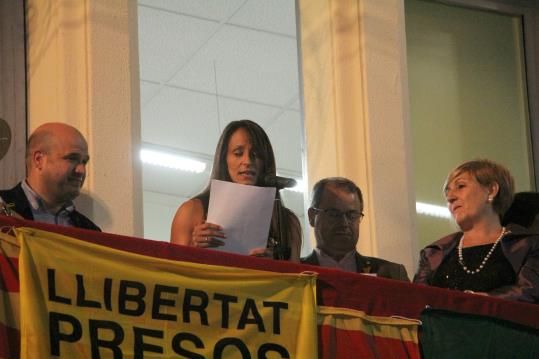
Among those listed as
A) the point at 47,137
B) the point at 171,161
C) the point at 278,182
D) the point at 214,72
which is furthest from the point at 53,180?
the point at 171,161

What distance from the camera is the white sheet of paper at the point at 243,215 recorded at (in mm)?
4695

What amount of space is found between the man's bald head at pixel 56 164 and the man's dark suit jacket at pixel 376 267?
1.00 m

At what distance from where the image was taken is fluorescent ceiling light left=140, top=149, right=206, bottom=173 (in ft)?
32.6

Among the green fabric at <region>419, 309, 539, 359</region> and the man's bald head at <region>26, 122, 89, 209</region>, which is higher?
the man's bald head at <region>26, 122, 89, 209</region>

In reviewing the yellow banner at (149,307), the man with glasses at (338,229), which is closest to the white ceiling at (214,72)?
the man with glasses at (338,229)

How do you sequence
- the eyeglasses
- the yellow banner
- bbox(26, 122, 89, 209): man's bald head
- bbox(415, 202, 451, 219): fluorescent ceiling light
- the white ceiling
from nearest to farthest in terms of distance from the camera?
the yellow banner → bbox(26, 122, 89, 209): man's bald head → the eyeglasses → bbox(415, 202, 451, 219): fluorescent ceiling light → the white ceiling

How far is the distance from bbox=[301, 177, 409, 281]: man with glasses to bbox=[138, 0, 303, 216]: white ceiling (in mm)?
2202

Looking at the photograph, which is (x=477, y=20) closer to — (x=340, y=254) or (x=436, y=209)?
(x=436, y=209)

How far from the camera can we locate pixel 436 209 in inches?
286

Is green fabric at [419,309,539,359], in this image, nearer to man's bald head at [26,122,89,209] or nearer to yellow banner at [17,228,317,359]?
yellow banner at [17,228,317,359]

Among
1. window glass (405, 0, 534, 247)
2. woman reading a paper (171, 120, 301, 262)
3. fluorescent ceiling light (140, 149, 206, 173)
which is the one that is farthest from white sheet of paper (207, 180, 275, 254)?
fluorescent ceiling light (140, 149, 206, 173)

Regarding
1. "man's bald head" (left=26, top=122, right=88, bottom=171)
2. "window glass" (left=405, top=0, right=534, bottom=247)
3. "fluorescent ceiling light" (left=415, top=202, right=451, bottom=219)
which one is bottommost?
"man's bald head" (left=26, top=122, right=88, bottom=171)

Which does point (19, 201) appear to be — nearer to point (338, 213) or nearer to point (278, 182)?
point (278, 182)

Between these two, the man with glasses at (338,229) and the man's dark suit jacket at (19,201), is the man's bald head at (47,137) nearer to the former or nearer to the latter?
the man's dark suit jacket at (19,201)
